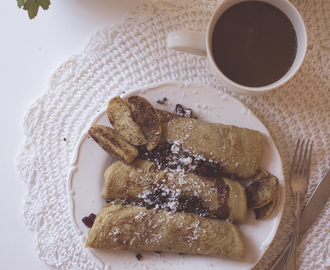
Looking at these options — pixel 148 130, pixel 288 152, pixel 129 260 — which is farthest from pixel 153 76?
pixel 129 260

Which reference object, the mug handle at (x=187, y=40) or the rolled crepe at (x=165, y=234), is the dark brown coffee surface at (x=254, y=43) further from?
the rolled crepe at (x=165, y=234)

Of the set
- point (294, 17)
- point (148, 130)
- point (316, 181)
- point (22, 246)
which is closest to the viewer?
point (294, 17)

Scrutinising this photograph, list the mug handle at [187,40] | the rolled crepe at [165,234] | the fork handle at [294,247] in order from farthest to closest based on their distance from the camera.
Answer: the fork handle at [294,247], the rolled crepe at [165,234], the mug handle at [187,40]

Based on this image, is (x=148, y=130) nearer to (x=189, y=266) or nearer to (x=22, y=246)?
(x=189, y=266)

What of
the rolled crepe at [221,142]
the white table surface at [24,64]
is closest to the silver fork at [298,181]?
the rolled crepe at [221,142]

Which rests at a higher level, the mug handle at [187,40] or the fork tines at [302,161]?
the mug handle at [187,40]

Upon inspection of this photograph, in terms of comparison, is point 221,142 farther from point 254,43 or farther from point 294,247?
point 294,247
